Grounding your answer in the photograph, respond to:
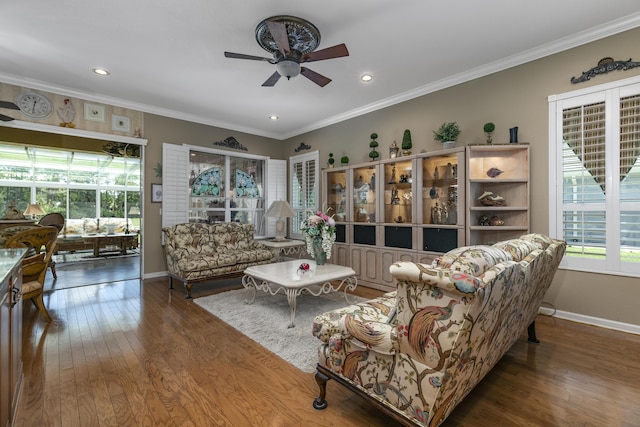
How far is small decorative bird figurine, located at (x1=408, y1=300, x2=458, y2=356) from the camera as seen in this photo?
1.18 metres

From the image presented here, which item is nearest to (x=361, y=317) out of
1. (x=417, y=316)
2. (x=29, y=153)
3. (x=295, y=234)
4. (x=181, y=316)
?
(x=417, y=316)

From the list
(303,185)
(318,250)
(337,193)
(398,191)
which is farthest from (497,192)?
(303,185)

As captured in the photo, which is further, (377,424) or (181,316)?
(181,316)

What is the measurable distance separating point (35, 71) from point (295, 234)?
4837 mm

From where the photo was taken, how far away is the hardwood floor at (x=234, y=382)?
1694 millimetres

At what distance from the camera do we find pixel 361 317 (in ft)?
5.21

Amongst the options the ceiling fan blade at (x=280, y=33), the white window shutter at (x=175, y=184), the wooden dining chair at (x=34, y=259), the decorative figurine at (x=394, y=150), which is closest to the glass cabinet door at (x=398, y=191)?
the decorative figurine at (x=394, y=150)

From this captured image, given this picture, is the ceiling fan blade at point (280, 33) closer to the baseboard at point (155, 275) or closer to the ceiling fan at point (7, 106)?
the ceiling fan at point (7, 106)

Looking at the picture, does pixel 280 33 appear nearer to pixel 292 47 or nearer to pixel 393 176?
pixel 292 47

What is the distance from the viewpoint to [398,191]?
441 centimetres

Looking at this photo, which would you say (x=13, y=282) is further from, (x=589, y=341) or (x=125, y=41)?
(x=589, y=341)

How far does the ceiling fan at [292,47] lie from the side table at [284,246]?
10.2 feet

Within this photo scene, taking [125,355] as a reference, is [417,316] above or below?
above

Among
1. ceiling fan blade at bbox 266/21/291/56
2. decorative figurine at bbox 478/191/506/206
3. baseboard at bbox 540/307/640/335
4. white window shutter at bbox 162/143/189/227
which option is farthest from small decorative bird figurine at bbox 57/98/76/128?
baseboard at bbox 540/307/640/335
